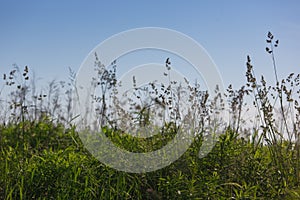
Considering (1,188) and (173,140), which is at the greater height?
→ (173,140)

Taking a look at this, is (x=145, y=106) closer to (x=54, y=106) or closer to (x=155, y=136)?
(x=155, y=136)

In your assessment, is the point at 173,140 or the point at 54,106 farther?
the point at 54,106

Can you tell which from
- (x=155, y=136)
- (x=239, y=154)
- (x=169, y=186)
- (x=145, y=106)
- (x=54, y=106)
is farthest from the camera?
(x=54, y=106)

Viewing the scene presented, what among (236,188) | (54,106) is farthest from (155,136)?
(54,106)

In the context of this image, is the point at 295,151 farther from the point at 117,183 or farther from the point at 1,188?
the point at 1,188

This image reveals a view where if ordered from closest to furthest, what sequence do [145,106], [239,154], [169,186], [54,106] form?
1. [169,186]
2. [239,154]
3. [145,106]
4. [54,106]

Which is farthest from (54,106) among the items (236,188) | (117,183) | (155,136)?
(236,188)

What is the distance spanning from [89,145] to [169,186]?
93 centimetres

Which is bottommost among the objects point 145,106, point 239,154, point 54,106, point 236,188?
point 236,188

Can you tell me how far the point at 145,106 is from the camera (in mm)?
3830

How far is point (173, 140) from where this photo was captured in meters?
3.34

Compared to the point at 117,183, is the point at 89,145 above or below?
above

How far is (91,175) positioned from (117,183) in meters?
0.21

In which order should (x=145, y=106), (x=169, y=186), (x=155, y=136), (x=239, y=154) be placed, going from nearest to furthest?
(x=169, y=186) < (x=239, y=154) < (x=155, y=136) < (x=145, y=106)
